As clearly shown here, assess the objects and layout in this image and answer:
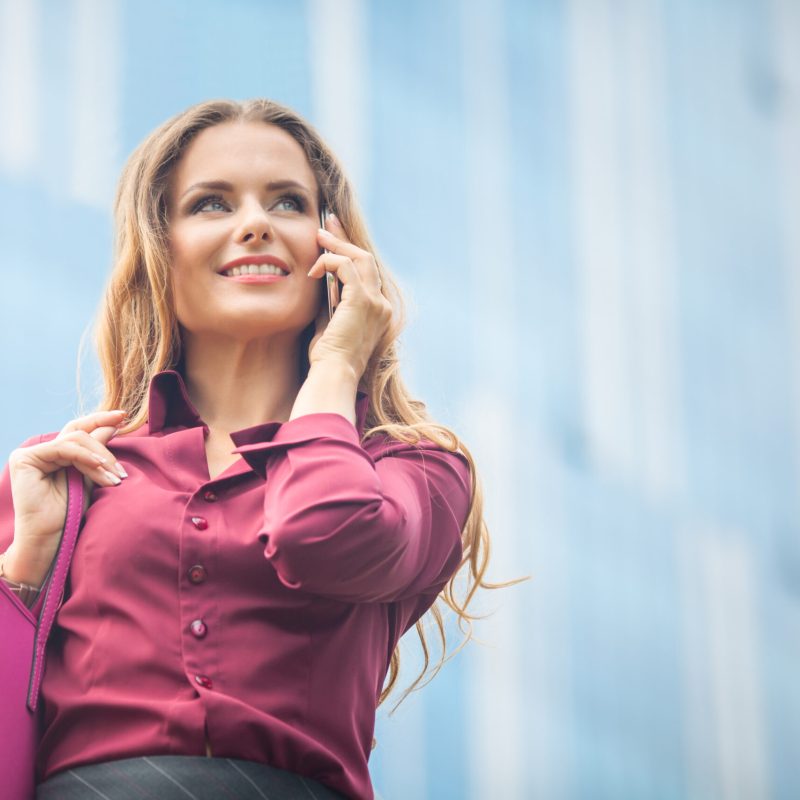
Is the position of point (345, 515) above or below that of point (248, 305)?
below

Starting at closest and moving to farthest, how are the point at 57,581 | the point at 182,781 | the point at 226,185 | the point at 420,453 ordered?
the point at 182,781 → the point at 57,581 → the point at 420,453 → the point at 226,185

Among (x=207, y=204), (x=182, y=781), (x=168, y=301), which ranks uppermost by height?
(x=207, y=204)

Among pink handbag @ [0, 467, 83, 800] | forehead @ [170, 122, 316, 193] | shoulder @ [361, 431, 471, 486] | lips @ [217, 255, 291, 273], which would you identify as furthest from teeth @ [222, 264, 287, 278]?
pink handbag @ [0, 467, 83, 800]

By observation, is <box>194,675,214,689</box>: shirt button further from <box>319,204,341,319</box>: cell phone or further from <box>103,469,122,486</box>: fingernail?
<box>319,204,341,319</box>: cell phone

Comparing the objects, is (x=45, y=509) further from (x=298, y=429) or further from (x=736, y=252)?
(x=736, y=252)

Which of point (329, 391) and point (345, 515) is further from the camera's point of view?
point (329, 391)

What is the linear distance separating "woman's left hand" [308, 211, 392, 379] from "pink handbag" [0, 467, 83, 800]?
0.34 m

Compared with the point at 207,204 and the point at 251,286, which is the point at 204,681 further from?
the point at 207,204

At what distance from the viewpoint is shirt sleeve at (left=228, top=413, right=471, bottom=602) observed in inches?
52.7

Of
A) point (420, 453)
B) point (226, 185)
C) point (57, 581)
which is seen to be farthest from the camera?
point (226, 185)

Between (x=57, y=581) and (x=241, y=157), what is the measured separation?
55 cm

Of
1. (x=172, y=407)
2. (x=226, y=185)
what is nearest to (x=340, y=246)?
(x=226, y=185)

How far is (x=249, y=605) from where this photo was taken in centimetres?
140

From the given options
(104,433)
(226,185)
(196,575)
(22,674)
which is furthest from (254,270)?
(22,674)
